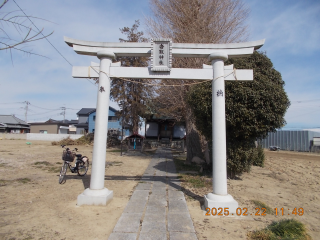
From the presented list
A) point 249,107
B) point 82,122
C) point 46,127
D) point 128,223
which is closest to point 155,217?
point 128,223

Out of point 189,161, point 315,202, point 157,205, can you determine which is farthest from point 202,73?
point 189,161

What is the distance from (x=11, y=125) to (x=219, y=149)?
4590 cm

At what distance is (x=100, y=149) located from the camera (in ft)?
15.6

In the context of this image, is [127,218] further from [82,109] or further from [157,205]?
[82,109]

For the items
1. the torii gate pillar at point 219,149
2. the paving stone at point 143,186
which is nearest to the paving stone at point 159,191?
the paving stone at point 143,186

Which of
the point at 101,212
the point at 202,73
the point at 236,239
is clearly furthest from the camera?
the point at 202,73

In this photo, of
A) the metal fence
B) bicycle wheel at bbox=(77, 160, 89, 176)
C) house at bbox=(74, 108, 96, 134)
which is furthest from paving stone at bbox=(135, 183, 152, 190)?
house at bbox=(74, 108, 96, 134)

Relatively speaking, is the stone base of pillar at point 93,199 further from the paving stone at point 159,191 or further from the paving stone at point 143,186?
the paving stone at point 143,186

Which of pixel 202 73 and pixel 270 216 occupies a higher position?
pixel 202 73

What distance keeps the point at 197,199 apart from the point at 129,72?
140 inches

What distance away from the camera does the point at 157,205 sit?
4.58 meters

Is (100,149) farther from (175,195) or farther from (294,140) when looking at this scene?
(294,140)

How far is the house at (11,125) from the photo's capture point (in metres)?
38.3

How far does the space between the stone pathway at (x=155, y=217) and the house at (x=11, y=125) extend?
42404 mm
